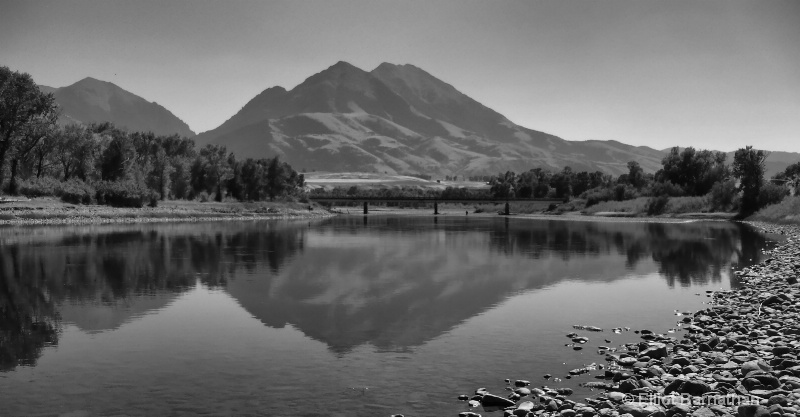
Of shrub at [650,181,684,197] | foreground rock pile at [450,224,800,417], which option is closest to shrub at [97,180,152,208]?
foreground rock pile at [450,224,800,417]

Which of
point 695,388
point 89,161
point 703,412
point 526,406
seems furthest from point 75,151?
point 703,412

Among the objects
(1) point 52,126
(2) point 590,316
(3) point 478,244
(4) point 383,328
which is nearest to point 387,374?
(4) point 383,328

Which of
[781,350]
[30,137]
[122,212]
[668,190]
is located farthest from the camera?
[668,190]

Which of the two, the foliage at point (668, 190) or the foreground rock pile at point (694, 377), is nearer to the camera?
the foreground rock pile at point (694, 377)

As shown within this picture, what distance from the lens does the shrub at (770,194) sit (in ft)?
435

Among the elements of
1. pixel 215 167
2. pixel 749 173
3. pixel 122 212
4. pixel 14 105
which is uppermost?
pixel 14 105

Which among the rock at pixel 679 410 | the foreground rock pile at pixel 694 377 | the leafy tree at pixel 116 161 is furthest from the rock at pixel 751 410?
the leafy tree at pixel 116 161

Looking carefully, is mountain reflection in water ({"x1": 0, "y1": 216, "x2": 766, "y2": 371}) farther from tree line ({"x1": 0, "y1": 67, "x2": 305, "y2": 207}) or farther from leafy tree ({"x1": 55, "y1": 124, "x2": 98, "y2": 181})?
leafy tree ({"x1": 55, "y1": 124, "x2": 98, "y2": 181})

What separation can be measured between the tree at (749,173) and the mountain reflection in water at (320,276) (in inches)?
2475

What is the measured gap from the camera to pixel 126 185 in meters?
139

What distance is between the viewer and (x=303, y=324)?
92.3 ft

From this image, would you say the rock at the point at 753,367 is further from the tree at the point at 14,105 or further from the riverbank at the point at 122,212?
the tree at the point at 14,105

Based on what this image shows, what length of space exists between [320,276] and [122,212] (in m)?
98.8

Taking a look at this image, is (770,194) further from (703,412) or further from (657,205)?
(703,412)
